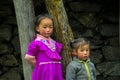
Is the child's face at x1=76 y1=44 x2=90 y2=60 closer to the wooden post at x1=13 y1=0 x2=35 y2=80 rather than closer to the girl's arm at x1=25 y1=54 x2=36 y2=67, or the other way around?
the girl's arm at x1=25 y1=54 x2=36 y2=67

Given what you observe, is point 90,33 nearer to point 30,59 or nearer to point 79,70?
point 79,70

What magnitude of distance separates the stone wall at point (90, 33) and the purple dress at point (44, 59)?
3.18m

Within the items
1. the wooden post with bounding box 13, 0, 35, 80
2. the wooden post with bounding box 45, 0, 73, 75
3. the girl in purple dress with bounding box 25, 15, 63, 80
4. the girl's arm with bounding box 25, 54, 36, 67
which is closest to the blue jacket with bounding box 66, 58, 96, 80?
the girl in purple dress with bounding box 25, 15, 63, 80

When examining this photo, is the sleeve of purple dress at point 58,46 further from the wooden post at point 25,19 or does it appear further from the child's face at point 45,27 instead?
the wooden post at point 25,19

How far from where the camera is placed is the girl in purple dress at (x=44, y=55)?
374 centimetres

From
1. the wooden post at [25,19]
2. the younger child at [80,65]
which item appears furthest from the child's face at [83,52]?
the wooden post at [25,19]

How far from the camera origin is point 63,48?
405 centimetres

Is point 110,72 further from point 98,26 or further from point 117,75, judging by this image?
point 98,26

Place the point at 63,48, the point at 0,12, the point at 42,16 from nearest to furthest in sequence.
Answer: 1. the point at 42,16
2. the point at 63,48
3. the point at 0,12

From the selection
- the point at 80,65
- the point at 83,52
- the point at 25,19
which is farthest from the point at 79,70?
the point at 25,19

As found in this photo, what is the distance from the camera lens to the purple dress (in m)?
3.73

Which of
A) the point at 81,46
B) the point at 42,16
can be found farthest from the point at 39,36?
the point at 81,46

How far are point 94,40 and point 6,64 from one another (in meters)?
1.71

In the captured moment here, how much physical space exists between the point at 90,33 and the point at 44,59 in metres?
3.40
